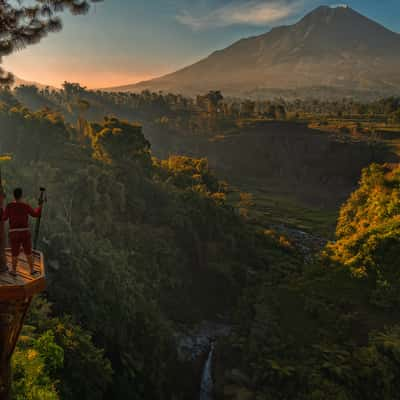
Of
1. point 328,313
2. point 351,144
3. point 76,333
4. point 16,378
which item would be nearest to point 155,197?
point 328,313

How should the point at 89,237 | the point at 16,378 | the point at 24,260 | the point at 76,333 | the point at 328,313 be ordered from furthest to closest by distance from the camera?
1. the point at 89,237
2. the point at 328,313
3. the point at 76,333
4. the point at 16,378
5. the point at 24,260

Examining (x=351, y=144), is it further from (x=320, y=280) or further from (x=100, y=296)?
(x=100, y=296)

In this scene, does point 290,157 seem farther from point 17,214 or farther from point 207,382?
point 17,214

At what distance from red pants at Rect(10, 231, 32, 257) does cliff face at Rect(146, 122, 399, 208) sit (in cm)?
8812

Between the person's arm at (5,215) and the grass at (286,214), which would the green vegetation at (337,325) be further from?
the grass at (286,214)

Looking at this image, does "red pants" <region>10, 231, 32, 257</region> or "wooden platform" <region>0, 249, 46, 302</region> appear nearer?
"wooden platform" <region>0, 249, 46, 302</region>

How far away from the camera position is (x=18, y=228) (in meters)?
7.08

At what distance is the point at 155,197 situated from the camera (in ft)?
139

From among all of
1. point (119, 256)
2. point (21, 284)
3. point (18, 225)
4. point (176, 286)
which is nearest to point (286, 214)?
point (176, 286)

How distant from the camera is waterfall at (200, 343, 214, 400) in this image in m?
24.8

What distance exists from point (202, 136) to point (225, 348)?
333 feet

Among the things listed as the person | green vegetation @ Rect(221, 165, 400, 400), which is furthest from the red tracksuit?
green vegetation @ Rect(221, 165, 400, 400)

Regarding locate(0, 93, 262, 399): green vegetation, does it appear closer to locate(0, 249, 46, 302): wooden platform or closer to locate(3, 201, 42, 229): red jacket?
locate(0, 249, 46, 302): wooden platform

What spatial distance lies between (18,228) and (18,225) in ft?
0.20
